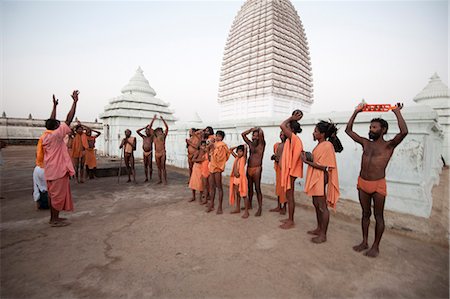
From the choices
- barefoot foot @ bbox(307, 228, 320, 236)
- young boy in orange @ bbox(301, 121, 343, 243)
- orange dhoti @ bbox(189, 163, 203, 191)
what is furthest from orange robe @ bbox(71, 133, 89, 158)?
barefoot foot @ bbox(307, 228, 320, 236)

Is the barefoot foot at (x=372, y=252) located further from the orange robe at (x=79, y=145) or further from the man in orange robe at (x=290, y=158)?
the orange robe at (x=79, y=145)

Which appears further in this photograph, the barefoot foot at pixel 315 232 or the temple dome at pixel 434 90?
the temple dome at pixel 434 90

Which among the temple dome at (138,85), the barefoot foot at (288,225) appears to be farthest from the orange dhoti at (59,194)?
the temple dome at (138,85)

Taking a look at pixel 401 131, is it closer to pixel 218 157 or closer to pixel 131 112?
pixel 218 157

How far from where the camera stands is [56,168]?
10.8ft

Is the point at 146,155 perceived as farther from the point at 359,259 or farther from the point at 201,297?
the point at 359,259

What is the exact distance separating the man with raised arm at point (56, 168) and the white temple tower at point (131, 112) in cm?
1075

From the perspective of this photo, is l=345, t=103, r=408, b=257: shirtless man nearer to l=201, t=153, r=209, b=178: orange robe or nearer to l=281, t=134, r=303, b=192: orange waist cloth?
l=281, t=134, r=303, b=192: orange waist cloth

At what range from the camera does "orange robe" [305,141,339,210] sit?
291 cm

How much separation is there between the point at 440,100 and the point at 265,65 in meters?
12.0

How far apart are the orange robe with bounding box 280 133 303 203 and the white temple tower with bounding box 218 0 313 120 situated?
1324cm

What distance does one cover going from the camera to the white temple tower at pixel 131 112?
45.9 feet

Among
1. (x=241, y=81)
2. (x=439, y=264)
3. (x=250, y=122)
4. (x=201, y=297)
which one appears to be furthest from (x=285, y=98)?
(x=201, y=297)

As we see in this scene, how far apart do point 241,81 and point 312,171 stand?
16161 millimetres
